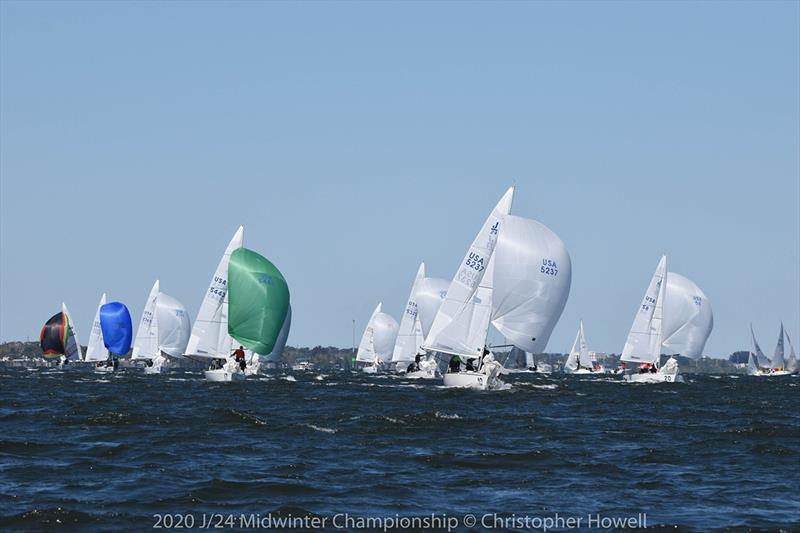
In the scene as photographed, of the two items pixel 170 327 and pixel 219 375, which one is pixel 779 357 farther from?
pixel 219 375

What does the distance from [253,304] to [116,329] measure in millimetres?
38718

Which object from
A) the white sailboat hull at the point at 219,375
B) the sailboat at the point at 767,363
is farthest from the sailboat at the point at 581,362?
the white sailboat hull at the point at 219,375

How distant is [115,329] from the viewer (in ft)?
335

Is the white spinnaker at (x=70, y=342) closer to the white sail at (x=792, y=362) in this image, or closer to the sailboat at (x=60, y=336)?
the sailboat at (x=60, y=336)

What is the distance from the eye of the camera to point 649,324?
8106 centimetres

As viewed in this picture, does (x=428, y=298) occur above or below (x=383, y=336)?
above

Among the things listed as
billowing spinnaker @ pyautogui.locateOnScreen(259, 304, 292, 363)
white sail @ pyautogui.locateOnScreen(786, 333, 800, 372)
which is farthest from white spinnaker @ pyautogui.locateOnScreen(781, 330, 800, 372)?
billowing spinnaker @ pyautogui.locateOnScreen(259, 304, 292, 363)

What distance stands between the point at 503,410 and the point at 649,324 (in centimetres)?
4285

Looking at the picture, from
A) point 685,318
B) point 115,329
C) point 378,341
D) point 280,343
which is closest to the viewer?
point 280,343

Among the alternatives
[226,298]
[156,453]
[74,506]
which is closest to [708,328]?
[226,298]

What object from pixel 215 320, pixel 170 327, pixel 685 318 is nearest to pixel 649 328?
pixel 685 318

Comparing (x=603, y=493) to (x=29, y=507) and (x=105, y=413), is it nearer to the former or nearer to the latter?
(x=29, y=507)

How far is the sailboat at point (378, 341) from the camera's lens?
129500 millimetres

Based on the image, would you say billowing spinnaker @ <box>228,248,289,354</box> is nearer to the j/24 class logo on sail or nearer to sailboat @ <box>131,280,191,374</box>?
the j/24 class logo on sail
